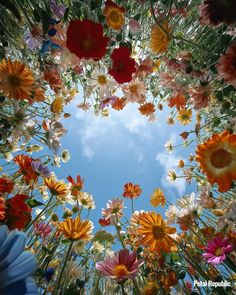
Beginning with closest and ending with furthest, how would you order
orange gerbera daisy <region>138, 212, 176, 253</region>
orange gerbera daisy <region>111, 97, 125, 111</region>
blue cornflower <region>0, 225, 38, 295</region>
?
blue cornflower <region>0, 225, 38, 295</region> < orange gerbera daisy <region>138, 212, 176, 253</region> < orange gerbera daisy <region>111, 97, 125, 111</region>

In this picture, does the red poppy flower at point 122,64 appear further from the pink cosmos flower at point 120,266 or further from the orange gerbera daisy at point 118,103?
the pink cosmos flower at point 120,266

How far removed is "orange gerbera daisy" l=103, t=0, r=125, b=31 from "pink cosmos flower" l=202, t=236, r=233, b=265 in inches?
36.1

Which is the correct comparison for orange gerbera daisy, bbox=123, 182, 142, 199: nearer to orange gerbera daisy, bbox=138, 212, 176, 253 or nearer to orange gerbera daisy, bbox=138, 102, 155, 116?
orange gerbera daisy, bbox=138, 102, 155, 116

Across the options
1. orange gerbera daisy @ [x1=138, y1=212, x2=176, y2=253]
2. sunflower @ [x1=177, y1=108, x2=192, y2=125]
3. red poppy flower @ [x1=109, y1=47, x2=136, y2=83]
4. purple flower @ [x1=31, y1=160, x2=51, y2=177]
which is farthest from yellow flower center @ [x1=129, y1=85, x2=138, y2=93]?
orange gerbera daisy @ [x1=138, y1=212, x2=176, y2=253]

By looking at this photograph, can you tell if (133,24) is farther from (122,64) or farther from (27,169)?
(27,169)

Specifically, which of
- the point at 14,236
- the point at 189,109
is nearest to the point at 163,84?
the point at 189,109

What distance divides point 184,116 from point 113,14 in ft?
3.61

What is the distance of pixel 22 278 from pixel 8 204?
2.13 feet

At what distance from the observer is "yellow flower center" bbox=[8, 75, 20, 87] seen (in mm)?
1015

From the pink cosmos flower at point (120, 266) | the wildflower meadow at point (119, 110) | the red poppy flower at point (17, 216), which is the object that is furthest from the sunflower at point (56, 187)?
the pink cosmos flower at point (120, 266)

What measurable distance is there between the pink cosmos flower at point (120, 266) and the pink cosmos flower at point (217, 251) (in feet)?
0.89

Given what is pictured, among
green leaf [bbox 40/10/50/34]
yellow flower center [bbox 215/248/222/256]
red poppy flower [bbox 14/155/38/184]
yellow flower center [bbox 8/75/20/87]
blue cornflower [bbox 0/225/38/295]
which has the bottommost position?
blue cornflower [bbox 0/225/38/295]

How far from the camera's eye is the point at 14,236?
12.5 inches

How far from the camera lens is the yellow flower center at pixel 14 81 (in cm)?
102
